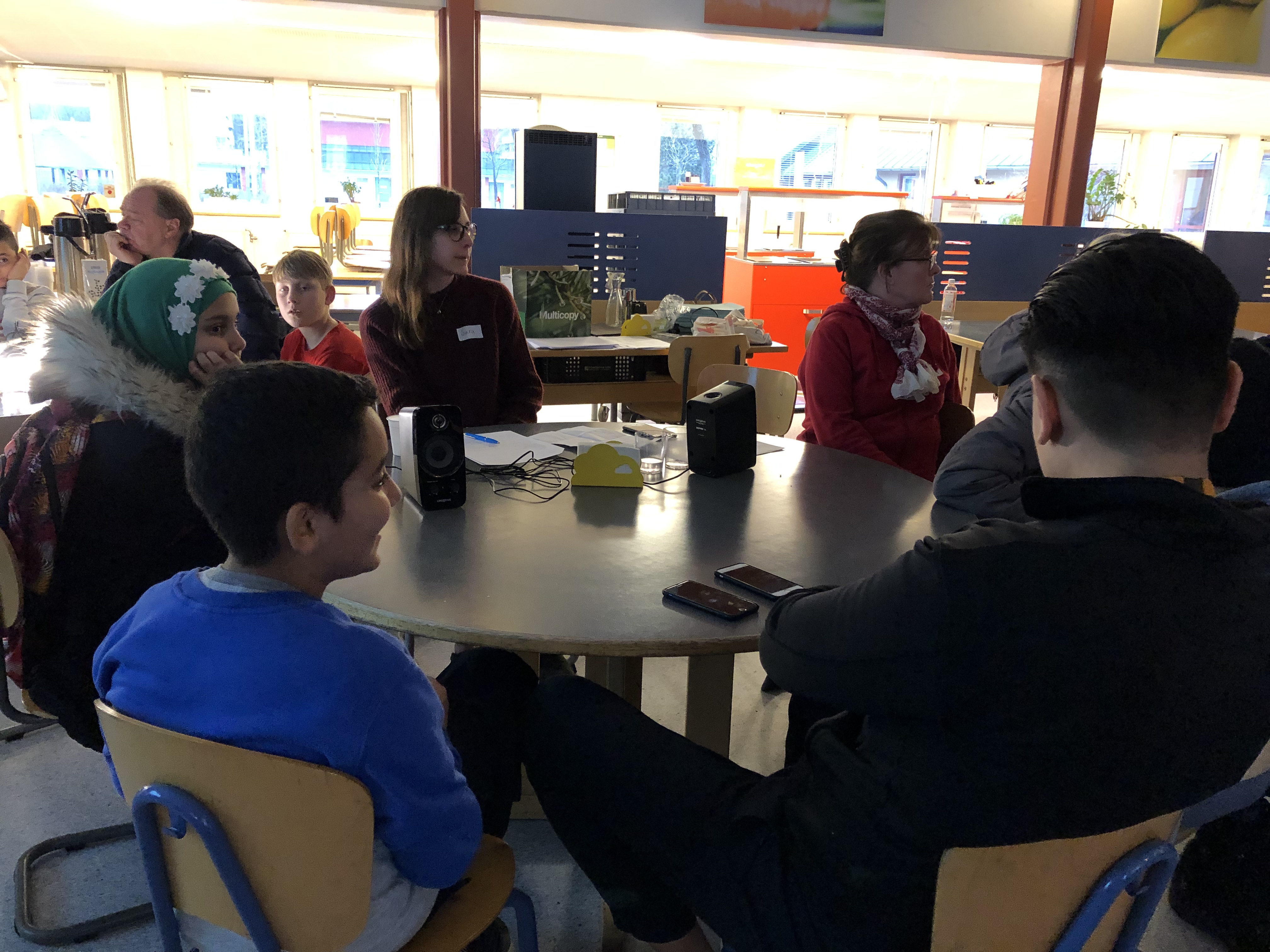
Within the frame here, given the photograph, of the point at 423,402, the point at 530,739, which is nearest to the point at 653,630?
the point at 530,739

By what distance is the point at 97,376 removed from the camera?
1.54 metres

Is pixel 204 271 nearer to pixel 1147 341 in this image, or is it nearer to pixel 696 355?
pixel 1147 341

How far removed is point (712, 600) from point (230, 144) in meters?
12.0

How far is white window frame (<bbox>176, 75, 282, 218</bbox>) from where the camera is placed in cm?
1095

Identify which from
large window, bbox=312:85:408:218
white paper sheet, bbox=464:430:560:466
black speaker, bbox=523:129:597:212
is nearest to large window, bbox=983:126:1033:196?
large window, bbox=312:85:408:218

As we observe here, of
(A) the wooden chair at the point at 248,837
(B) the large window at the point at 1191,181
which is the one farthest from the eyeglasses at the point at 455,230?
(B) the large window at the point at 1191,181

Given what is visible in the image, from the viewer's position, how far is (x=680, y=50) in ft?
30.1

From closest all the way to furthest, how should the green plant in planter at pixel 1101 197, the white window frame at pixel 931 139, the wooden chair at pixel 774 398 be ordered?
1. the wooden chair at pixel 774 398
2. the green plant in planter at pixel 1101 197
3. the white window frame at pixel 931 139

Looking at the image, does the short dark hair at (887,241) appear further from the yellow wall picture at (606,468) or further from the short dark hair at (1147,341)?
the short dark hair at (1147,341)

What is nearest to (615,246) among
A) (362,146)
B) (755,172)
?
(755,172)

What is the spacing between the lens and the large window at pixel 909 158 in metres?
13.0

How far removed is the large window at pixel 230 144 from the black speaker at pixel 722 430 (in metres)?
11.1

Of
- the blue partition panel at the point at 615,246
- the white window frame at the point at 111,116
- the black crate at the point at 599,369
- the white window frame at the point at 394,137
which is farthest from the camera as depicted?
the white window frame at the point at 394,137

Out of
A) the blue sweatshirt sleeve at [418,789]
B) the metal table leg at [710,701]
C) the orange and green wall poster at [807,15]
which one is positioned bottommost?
the metal table leg at [710,701]
